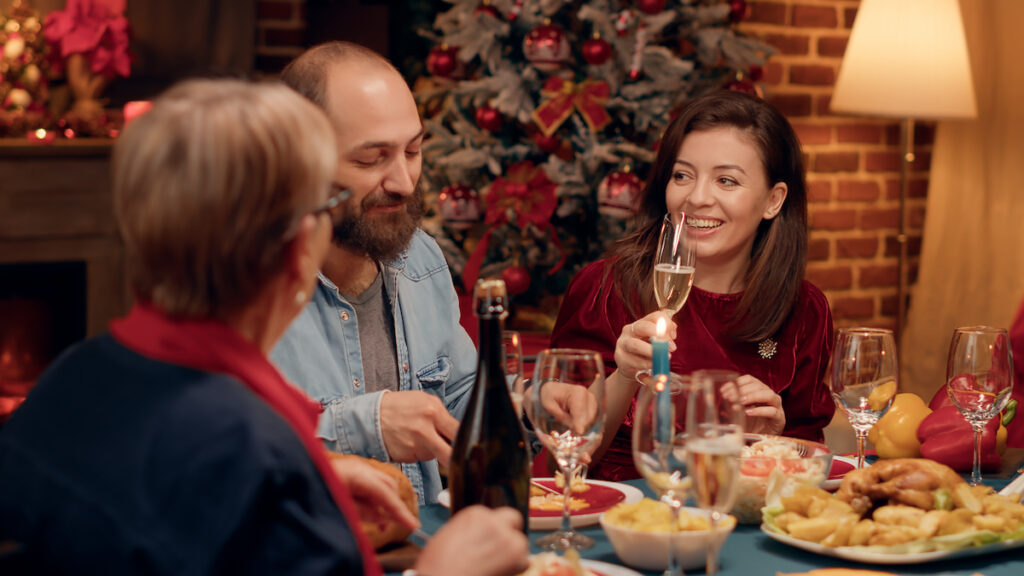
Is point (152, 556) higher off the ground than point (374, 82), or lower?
lower

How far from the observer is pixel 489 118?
3.58m

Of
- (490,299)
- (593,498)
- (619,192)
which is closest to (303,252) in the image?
(490,299)

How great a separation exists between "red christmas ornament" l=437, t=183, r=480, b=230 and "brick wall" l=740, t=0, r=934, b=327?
3.82 ft

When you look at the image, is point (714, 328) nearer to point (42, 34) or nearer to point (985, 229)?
point (985, 229)

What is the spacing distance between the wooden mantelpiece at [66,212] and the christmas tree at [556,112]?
4.22 feet

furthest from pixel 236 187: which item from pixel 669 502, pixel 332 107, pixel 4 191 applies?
pixel 4 191

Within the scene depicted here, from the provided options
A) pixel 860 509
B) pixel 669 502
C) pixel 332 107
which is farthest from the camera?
pixel 332 107

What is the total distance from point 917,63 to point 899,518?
2.46 meters

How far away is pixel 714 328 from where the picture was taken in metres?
2.30

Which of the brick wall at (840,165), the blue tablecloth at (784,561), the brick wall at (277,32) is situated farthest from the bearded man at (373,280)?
the brick wall at (277,32)

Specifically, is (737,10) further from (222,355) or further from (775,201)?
(222,355)

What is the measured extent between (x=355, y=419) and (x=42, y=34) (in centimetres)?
301

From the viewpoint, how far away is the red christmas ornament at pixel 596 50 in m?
3.44

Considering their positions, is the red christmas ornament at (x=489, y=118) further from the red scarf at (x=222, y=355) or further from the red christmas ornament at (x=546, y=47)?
the red scarf at (x=222, y=355)
